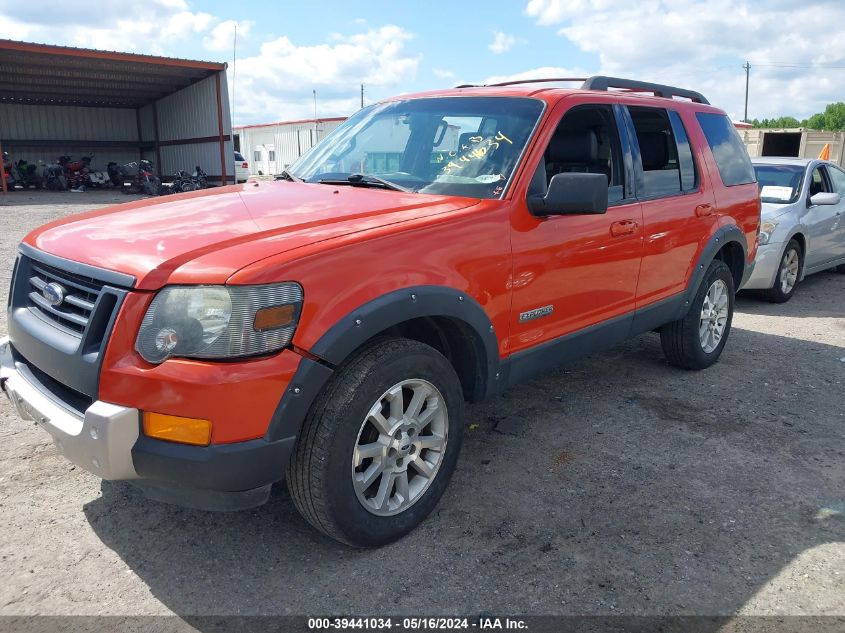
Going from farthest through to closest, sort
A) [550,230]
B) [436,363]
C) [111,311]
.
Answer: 1. [550,230]
2. [436,363]
3. [111,311]

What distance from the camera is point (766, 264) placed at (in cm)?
742

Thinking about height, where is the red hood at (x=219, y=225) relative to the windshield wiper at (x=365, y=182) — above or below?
below

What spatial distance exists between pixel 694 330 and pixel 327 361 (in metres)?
3.45

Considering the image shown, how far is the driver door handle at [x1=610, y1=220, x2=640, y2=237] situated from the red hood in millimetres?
1104

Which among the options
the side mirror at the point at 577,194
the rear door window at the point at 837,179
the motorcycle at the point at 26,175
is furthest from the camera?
the motorcycle at the point at 26,175

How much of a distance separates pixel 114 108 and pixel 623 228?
30852 millimetres

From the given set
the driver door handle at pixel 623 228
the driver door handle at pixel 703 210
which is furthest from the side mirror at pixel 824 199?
the driver door handle at pixel 623 228

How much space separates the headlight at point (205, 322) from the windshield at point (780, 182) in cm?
733

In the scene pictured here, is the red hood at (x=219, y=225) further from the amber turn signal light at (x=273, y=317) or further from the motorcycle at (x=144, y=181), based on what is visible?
the motorcycle at (x=144, y=181)

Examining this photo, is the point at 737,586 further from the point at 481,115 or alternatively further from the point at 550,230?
the point at 481,115

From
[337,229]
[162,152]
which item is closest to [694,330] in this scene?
[337,229]

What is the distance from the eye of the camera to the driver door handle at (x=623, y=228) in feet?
12.7

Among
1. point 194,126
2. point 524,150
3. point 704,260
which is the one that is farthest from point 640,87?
point 194,126

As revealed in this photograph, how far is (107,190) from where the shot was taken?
2617 cm
